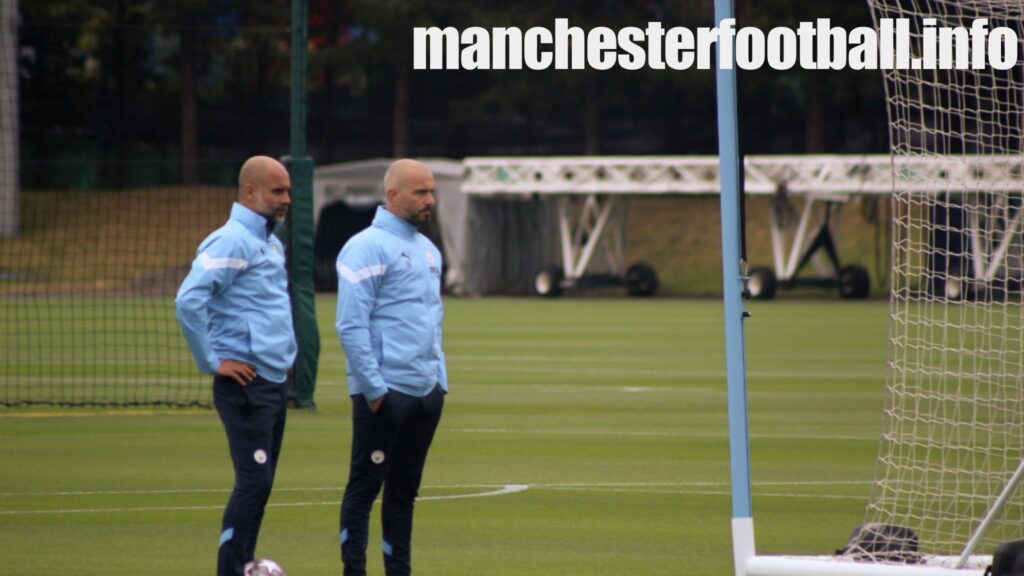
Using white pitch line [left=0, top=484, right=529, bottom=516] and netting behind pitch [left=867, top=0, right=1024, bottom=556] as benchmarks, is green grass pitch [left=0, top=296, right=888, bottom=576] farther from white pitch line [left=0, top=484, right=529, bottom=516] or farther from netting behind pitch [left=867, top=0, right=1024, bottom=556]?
netting behind pitch [left=867, top=0, right=1024, bottom=556]

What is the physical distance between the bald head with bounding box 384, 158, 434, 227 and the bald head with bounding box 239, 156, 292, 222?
0.49m

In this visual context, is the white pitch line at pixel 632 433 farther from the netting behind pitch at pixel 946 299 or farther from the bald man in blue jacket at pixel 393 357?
the bald man in blue jacket at pixel 393 357

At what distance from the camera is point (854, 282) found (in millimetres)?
47594

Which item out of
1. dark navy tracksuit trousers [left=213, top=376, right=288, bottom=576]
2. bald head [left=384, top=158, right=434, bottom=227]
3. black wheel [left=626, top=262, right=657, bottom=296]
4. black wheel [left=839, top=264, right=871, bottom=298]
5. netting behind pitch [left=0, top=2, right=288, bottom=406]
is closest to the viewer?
dark navy tracksuit trousers [left=213, top=376, right=288, bottom=576]

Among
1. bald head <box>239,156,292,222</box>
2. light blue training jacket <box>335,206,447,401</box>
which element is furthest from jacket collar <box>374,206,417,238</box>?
bald head <box>239,156,292,222</box>

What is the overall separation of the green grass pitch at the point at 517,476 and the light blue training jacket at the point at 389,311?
164 cm

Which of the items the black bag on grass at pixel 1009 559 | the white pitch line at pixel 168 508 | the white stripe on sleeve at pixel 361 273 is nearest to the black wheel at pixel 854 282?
the white pitch line at pixel 168 508

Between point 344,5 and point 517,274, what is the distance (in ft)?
59.8

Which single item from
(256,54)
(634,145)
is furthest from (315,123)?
(634,145)

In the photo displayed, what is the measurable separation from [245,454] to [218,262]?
2.92ft

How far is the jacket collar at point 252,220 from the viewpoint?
871 centimetres

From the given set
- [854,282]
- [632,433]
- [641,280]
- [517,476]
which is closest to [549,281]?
[641,280]

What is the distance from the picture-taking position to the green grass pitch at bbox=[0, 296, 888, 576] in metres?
10.6

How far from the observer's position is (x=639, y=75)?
66.1 m
